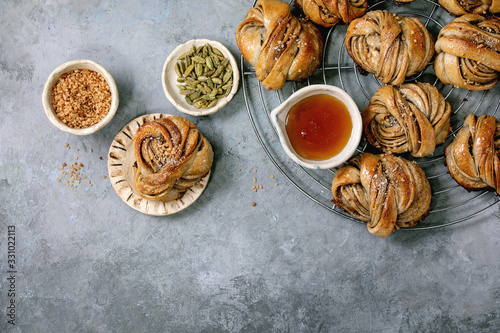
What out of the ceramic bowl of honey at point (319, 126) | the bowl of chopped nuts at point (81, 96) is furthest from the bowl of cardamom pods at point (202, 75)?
the ceramic bowl of honey at point (319, 126)

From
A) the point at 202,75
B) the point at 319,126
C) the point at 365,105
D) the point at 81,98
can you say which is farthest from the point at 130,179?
the point at 365,105

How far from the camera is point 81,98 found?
4.27m

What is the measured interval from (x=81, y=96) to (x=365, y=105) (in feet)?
10.3

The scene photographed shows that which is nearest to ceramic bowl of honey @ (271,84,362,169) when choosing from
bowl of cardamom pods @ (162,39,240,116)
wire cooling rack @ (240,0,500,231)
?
wire cooling rack @ (240,0,500,231)

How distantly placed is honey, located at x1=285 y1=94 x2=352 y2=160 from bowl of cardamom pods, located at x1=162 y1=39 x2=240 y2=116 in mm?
800

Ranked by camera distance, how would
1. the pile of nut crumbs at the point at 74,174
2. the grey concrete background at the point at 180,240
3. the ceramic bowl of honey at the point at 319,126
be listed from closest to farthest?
the ceramic bowl of honey at the point at 319,126 → the grey concrete background at the point at 180,240 → the pile of nut crumbs at the point at 74,174

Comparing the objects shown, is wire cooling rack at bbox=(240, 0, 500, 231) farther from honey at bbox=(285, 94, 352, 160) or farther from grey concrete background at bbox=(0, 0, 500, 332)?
honey at bbox=(285, 94, 352, 160)

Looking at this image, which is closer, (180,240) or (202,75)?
(202,75)

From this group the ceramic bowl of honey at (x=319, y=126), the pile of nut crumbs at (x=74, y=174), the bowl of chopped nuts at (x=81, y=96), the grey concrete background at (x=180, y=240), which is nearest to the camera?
the ceramic bowl of honey at (x=319, y=126)

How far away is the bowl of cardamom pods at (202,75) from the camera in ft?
14.0

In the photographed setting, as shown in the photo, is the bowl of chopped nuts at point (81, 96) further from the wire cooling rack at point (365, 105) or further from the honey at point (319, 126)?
the honey at point (319, 126)

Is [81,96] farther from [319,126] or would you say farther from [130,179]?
[319,126]

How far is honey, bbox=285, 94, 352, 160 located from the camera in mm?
3938

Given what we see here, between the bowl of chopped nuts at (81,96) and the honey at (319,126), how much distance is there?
6.38ft
